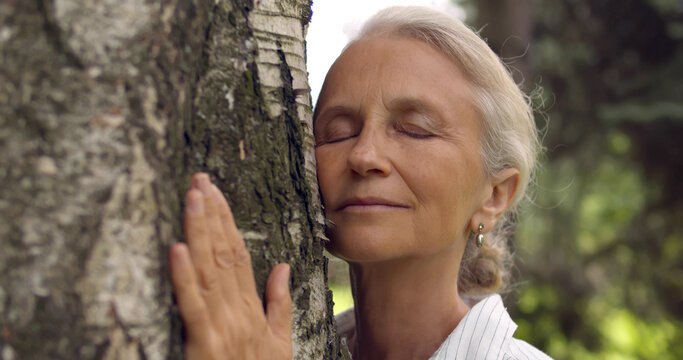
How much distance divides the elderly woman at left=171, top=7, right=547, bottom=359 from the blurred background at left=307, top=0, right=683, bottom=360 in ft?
13.6

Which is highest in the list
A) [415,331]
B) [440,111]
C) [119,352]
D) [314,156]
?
[440,111]

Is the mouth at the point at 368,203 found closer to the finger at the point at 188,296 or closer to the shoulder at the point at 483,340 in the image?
the shoulder at the point at 483,340

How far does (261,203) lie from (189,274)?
307 millimetres

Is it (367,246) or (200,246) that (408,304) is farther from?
(200,246)

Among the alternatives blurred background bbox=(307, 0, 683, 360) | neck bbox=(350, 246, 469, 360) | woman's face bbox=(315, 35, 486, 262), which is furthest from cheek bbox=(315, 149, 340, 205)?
blurred background bbox=(307, 0, 683, 360)

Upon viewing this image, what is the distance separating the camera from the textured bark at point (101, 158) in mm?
986

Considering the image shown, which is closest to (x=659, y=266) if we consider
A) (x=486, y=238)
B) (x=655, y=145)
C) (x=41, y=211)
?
(x=655, y=145)

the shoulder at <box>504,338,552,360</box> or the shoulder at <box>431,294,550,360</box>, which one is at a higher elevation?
the shoulder at <box>431,294,550,360</box>

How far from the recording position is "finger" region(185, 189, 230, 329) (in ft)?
3.88

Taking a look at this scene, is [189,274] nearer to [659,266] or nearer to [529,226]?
[659,266]

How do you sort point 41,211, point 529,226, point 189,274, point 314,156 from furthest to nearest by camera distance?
point 529,226 → point 314,156 → point 189,274 → point 41,211

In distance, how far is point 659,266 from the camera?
20.4 ft

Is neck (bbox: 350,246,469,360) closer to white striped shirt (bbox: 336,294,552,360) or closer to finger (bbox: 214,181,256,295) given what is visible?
white striped shirt (bbox: 336,294,552,360)

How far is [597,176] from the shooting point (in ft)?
22.9
